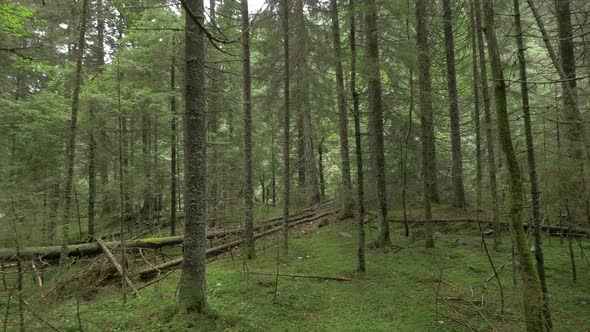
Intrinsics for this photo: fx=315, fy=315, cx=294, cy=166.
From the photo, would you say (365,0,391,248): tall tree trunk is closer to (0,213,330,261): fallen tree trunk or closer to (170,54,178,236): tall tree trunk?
(0,213,330,261): fallen tree trunk

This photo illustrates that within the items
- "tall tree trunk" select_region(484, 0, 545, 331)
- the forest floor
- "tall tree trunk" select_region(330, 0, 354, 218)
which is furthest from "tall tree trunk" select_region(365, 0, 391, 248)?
"tall tree trunk" select_region(484, 0, 545, 331)

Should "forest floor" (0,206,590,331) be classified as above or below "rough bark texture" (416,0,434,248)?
below

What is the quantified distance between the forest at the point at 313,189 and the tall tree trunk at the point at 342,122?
70mm

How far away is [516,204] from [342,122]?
8.14 m

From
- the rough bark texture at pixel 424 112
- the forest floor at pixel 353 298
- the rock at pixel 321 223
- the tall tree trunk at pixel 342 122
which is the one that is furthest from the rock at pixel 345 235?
the rough bark texture at pixel 424 112

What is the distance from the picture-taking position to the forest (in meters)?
4.88

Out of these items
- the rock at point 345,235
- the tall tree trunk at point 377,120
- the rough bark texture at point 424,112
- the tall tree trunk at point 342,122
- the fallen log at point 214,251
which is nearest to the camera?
the fallen log at point 214,251

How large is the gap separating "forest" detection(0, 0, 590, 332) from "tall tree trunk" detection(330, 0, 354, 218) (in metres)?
0.07

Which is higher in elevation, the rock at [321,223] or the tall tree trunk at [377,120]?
the tall tree trunk at [377,120]

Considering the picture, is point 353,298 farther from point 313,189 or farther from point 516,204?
point 313,189

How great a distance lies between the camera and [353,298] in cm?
611

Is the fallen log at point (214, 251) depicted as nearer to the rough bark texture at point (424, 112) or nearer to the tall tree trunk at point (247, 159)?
the tall tree trunk at point (247, 159)

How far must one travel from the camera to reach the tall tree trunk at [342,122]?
9844mm

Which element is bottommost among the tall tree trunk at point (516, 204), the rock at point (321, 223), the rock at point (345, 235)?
the rock at point (345, 235)
